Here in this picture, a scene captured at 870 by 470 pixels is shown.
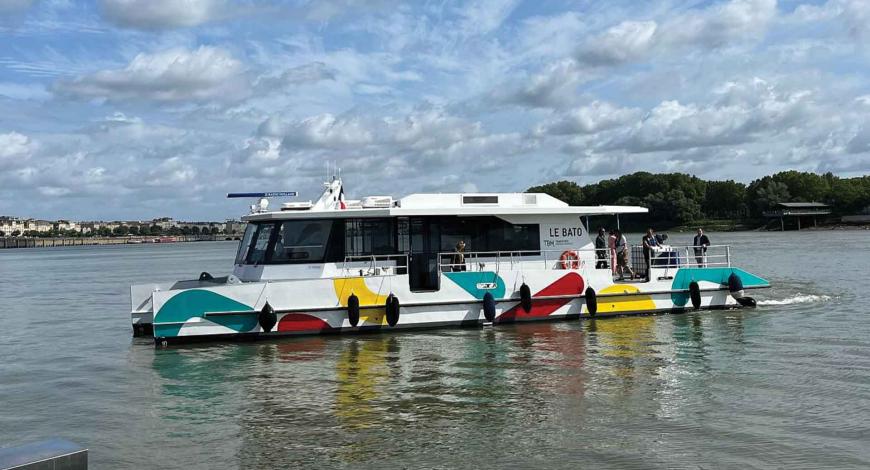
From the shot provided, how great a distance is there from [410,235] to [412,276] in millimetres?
969

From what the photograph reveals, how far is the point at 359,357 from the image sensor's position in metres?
15.3

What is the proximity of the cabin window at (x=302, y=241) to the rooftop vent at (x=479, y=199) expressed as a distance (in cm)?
337

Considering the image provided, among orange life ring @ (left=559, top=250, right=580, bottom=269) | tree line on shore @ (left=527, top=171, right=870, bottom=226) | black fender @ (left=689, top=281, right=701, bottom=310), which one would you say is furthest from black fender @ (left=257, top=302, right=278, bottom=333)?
tree line on shore @ (left=527, top=171, right=870, bottom=226)

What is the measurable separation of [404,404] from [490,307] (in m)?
6.95

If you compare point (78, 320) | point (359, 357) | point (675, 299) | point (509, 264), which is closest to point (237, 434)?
point (359, 357)

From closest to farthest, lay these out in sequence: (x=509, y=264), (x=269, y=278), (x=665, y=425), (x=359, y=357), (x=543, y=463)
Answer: (x=543, y=463), (x=665, y=425), (x=359, y=357), (x=269, y=278), (x=509, y=264)

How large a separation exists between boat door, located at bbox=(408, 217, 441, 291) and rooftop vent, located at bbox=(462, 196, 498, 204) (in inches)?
40.5

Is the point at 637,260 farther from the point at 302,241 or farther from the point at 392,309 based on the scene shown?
the point at 302,241

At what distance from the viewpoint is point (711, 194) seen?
134500mm

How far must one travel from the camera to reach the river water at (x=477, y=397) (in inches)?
356

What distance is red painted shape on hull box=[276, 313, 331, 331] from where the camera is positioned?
17.0 metres

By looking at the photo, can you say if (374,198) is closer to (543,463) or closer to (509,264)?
(509,264)

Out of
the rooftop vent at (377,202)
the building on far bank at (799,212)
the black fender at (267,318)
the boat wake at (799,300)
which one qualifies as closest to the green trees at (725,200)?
the building on far bank at (799,212)

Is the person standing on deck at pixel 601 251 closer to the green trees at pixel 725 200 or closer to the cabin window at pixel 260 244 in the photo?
the cabin window at pixel 260 244
